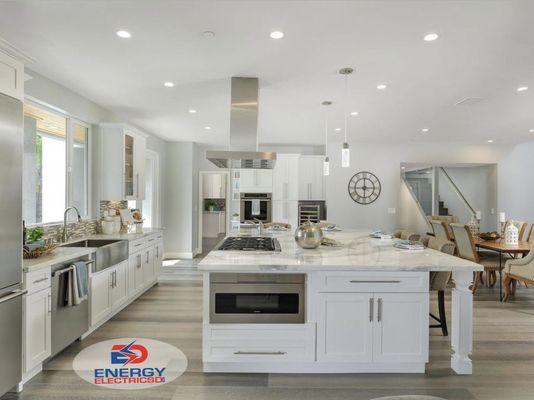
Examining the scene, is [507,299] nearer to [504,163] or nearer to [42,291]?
[504,163]

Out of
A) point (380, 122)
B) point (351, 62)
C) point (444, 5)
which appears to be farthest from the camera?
point (380, 122)

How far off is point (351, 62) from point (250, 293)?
2222 millimetres

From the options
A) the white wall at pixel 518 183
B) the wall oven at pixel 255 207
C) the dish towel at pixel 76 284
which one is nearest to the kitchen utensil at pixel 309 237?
the dish towel at pixel 76 284

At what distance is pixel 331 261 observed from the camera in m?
2.51

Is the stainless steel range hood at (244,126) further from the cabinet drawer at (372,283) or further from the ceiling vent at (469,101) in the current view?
the ceiling vent at (469,101)

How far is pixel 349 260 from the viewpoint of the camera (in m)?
2.57

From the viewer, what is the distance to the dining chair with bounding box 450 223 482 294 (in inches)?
184

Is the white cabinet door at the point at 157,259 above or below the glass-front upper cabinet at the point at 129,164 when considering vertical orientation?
below

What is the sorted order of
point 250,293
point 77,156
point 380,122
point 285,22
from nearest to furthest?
point 285,22, point 250,293, point 77,156, point 380,122

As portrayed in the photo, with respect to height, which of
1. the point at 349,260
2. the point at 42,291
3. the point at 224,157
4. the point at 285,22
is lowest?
the point at 42,291

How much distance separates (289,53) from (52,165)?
3026mm

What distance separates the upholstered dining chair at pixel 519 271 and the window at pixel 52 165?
224 inches

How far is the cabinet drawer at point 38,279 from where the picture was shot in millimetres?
2379

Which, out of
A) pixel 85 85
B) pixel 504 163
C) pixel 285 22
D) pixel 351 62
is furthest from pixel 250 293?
pixel 504 163
